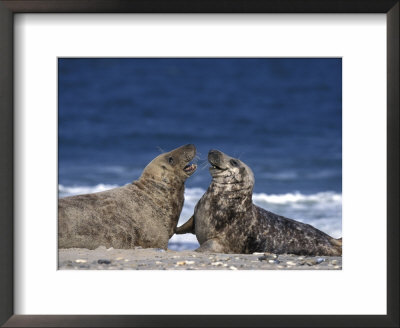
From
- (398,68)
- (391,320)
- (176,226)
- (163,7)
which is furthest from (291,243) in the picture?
(163,7)

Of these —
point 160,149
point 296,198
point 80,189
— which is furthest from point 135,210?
point 296,198

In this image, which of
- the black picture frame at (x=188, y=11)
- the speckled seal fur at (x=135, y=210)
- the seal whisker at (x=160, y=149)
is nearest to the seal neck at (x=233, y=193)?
the speckled seal fur at (x=135, y=210)

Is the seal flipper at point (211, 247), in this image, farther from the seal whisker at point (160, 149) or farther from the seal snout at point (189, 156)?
the seal whisker at point (160, 149)

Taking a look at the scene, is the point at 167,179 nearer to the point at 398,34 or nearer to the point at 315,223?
the point at 315,223

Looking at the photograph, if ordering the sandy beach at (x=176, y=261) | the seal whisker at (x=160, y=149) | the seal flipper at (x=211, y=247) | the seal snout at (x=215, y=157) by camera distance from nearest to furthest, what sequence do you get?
the sandy beach at (x=176, y=261) → the seal flipper at (x=211, y=247) → the seal snout at (x=215, y=157) → the seal whisker at (x=160, y=149)

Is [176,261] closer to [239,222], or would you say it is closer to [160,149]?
[239,222]

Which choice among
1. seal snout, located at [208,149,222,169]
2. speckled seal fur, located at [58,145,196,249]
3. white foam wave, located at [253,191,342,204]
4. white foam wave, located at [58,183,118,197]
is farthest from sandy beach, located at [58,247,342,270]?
seal snout, located at [208,149,222,169]
